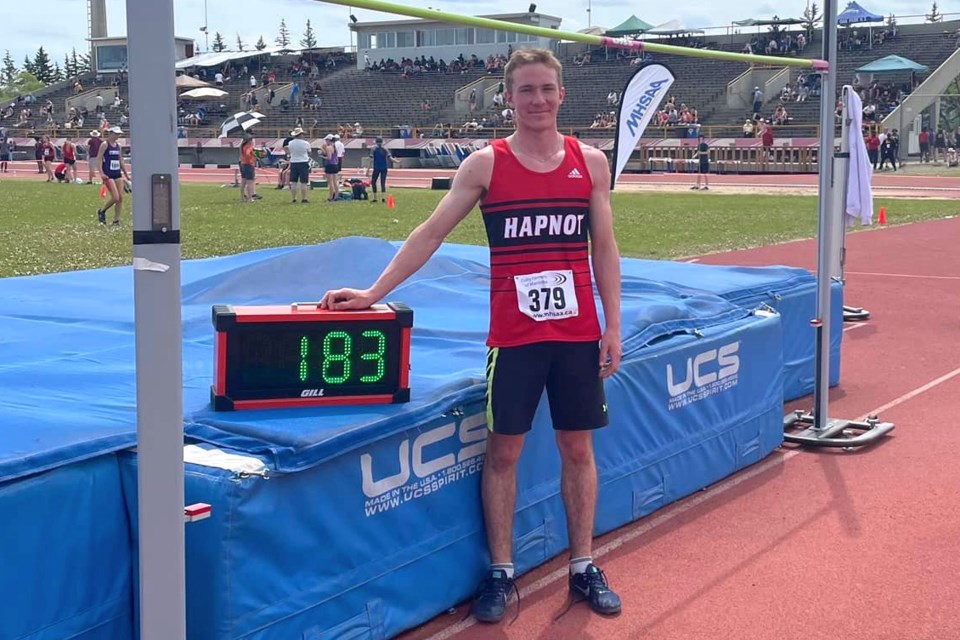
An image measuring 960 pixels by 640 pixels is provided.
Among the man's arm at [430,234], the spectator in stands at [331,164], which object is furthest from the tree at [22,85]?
the man's arm at [430,234]

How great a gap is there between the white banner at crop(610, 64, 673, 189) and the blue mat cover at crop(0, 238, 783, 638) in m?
0.76

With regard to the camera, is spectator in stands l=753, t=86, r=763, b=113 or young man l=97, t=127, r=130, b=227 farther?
spectator in stands l=753, t=86, r=763, b=113

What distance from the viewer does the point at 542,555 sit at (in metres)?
4.22

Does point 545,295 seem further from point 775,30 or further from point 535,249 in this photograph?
point 775,30

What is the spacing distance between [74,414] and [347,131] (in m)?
46.2

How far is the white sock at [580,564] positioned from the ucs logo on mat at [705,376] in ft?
4.04

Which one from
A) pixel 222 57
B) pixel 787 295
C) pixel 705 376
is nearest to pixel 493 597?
pixel 705 376

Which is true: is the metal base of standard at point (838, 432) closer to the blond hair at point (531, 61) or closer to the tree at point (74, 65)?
the blond hair at point (531, 61)

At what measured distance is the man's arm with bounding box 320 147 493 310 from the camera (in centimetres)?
357

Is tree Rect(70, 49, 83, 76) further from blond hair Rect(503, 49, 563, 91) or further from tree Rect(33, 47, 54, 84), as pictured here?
blond hair Rect(503, 49, 563, 91)

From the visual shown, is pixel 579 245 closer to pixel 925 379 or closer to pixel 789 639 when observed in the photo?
pixel 789 639

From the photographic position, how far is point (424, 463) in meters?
3.62

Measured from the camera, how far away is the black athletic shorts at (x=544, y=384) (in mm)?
3596

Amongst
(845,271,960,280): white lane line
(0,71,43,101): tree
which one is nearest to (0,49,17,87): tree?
(0,71,43,101): tree
